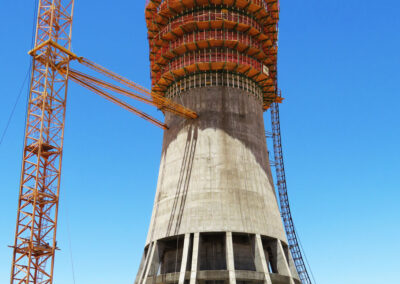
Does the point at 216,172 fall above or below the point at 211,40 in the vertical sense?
below

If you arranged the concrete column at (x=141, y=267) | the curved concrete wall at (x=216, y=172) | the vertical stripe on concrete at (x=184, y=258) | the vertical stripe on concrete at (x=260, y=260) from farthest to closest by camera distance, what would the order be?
the concrete column at (x=141, y=267), the curved concrete wall at (x=216, y=172), the vertical stripe on concrete at (x=260, y=260), the vertical stripe on concrete at (x=184, y=258)

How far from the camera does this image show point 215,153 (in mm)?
43125

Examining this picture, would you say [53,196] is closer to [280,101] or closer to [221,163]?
[221,163]

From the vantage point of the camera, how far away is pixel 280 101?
56562mm

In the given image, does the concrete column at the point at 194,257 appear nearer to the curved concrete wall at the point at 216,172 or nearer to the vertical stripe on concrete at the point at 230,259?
the curved concrete wall at the point at 216,172

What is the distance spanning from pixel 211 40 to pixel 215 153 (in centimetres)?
1134

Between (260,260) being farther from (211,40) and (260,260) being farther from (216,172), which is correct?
(211,40)

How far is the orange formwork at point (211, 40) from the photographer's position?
46.1 meters

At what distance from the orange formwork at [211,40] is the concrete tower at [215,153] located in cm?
11

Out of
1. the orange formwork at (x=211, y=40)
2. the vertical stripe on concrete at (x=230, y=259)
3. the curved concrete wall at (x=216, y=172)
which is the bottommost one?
the vertical stripe on concrete at (x=230, y=259)

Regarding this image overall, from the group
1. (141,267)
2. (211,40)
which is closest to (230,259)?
(141,267)

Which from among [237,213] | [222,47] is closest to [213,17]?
[222,47]

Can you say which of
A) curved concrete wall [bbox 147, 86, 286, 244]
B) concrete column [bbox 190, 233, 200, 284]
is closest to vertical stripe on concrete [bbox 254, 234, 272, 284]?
curved concrete wall [bbox 147, 86, 286, 244]

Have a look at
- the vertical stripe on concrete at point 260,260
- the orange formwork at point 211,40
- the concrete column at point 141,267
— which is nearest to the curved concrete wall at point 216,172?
the vertical stripe on concrete at point 260,260
